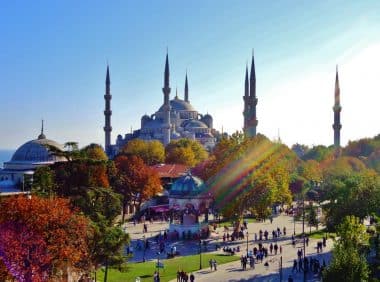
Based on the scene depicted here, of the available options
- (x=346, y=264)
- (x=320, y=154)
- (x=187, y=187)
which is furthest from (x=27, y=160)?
(x=320, y=154)

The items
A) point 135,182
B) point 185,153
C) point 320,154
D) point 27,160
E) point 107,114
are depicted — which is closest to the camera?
point 135,182

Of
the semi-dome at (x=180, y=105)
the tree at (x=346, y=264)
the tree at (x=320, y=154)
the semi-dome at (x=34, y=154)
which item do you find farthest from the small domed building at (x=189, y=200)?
the semi-dome at (x=180, y=105)

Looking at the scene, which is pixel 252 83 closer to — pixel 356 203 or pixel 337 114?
pixel 337 114

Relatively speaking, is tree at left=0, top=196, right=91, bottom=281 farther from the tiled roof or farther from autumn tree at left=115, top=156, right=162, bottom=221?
the tiled roof

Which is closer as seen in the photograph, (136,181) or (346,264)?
(346,264)

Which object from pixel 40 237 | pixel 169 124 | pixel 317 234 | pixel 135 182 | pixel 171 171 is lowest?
pixel 317 234

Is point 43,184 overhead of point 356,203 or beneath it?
overhead

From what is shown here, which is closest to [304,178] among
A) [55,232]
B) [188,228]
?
[188,228]
